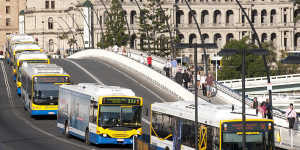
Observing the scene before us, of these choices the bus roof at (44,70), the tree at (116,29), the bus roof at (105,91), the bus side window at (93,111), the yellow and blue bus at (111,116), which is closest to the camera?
the yellow and blue bus at (111,116)

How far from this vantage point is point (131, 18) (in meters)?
173

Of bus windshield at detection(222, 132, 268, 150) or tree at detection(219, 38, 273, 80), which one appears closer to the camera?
bus windshield at detection(222, 132, 268, 150)

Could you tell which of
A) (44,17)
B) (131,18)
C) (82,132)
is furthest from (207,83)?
(44,17)

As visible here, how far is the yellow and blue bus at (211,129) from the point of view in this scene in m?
26.7

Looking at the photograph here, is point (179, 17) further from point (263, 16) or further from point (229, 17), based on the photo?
point (263, 16)

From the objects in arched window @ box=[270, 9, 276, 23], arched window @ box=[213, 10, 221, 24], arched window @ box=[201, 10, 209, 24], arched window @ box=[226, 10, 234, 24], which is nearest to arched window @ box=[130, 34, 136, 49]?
arched window @ box=[201, 10, 209, 24]

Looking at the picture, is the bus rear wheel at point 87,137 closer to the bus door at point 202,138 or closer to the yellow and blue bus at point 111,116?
the yellow and blue bus at point 111,116

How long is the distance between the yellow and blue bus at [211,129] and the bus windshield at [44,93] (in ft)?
51.5

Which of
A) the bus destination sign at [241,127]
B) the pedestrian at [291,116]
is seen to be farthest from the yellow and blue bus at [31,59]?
the bus destination sign at [241,127]

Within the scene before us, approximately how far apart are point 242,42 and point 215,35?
31208 mm

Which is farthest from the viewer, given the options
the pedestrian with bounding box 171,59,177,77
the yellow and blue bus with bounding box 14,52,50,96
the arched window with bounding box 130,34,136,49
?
the arched window with bounding box 130,34,136,49

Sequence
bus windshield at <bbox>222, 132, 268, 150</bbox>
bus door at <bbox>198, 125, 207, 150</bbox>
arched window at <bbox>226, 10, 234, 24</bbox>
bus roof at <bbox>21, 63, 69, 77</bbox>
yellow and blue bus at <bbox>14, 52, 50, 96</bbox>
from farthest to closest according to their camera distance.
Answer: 1. arched window at <bbox>226, 10, 234, 24</bbox>
2. yellow and blue bus at <bbox>14, 52, 50, 96</bbox>
3. bus roof at <bbox>21, 63, 69, 77</bbox>
4. bus door at <bbox>198, 125, 207, 150</bbox>
5. bus windshield at <bbox>222, 132, 268, 150</bbox>

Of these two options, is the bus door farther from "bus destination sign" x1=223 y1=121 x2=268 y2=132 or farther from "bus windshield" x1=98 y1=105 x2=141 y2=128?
"bus windshield" x1=98 y1=105 x2=141 y2=128

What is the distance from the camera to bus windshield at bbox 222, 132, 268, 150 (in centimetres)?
2656
